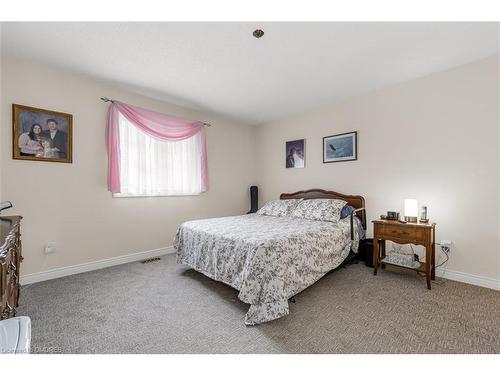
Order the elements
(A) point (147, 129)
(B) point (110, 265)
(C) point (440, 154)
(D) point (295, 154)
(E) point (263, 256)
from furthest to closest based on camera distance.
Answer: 1. (D) point (295, 154)
2. (A) point (147, 129)
3. (B) point (110, 265)
4. (C) point (440, 154)
5. (E) point (263, 256)

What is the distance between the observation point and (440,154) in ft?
8.77

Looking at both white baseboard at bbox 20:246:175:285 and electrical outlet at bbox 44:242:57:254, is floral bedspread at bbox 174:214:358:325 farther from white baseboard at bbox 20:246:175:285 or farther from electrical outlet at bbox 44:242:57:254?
electrical outlet at bbox 44:242:57:254

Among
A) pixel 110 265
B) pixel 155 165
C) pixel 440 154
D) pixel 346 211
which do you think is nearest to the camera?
pixel 440 154

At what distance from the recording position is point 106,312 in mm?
1946

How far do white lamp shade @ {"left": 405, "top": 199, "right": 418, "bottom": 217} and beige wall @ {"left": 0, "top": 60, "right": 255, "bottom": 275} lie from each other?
3143 millimetres

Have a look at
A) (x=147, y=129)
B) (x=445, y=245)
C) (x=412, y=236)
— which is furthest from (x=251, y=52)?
(x=445, y=245)

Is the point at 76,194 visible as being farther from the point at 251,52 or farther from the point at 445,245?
the point at 445,245

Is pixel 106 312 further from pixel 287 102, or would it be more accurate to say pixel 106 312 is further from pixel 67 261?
pixel 287 102

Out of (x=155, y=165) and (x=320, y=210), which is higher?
(x=155, y=165)

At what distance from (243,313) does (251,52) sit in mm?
2472

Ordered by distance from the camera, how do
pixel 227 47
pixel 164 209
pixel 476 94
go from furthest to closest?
pixel 164 209 < pixel 476 94 < pixel 227 47

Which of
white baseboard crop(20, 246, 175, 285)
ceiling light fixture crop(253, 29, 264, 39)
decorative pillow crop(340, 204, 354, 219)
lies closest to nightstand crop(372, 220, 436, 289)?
decorative pillow crop(340, 204, 354, 219)
